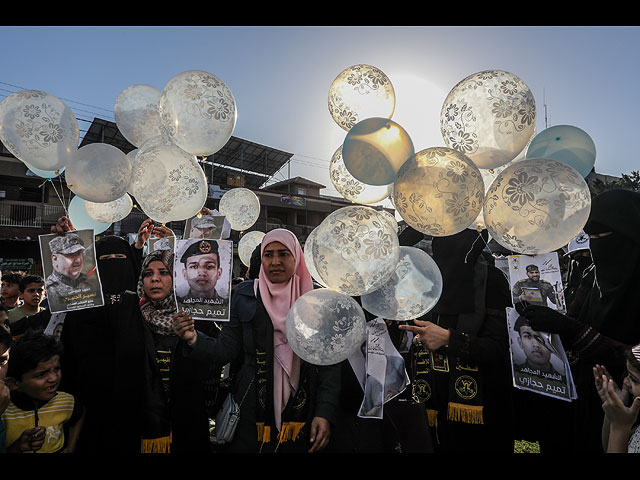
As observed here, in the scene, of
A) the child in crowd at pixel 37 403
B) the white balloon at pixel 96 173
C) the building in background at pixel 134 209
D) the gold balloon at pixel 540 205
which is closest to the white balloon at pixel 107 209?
the white balloon at pixel 96 173

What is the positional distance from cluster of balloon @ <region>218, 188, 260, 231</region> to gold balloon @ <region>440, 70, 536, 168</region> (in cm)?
394

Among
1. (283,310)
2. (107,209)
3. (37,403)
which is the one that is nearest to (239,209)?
(107,209)

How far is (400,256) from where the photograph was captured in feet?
6.63

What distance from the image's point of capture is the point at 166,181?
238 centimetres

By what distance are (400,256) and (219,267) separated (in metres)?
1.05

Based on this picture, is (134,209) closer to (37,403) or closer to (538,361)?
(37,403)

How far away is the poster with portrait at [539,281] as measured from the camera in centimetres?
260

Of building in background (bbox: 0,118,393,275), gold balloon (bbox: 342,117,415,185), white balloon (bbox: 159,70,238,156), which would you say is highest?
white balloon (bbox: 159,70,238,156)

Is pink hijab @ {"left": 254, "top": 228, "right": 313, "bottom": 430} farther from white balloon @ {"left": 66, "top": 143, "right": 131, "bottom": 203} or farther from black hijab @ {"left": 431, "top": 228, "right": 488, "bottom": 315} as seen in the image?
white balloon @ {"left": 66, "top": 143, "right": 131, "bottom": 203}

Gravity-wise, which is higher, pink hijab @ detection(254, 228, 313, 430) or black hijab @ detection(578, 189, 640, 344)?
black hijab @ detection(578, 189, 640, 344)

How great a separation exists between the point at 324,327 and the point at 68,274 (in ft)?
5.61

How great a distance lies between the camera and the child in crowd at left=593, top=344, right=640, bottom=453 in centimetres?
159

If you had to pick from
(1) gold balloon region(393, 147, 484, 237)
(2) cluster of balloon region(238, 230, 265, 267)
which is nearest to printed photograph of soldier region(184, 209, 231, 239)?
(1) gold balloon region(393, 147, 484, 237)

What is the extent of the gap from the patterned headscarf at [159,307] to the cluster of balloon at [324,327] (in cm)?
96
